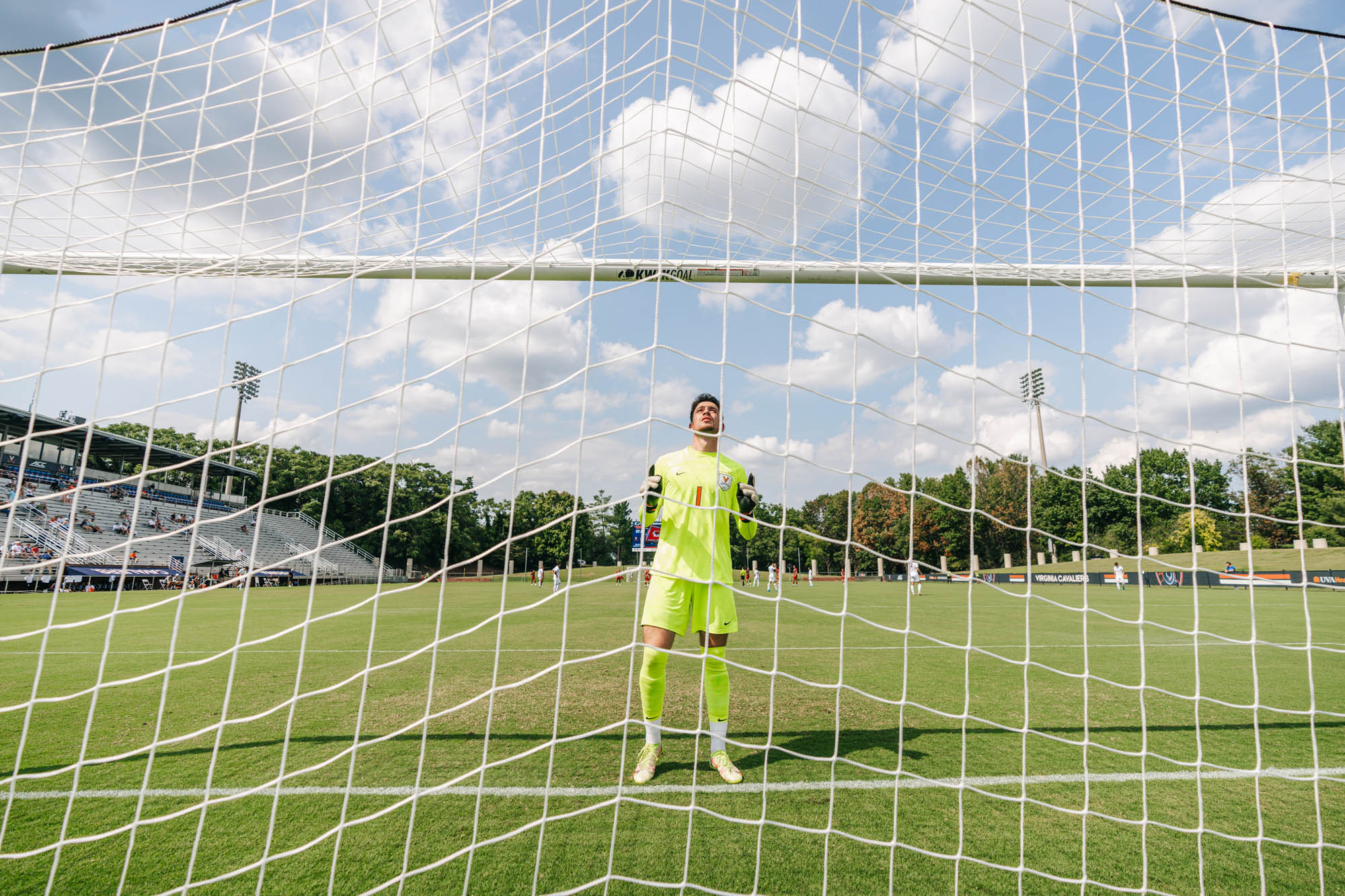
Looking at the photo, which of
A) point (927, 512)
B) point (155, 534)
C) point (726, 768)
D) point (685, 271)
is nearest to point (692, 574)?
point (726, 768)

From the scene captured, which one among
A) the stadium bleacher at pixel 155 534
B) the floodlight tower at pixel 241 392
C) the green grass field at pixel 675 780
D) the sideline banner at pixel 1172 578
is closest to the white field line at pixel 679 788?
the green grass field at pixel 675 780

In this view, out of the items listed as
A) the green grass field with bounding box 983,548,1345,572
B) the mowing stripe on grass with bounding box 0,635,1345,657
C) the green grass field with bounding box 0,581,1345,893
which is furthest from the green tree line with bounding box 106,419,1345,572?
the green grass field with bounding box 0,581,1345,893

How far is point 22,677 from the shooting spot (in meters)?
5.30

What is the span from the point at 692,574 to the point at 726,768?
93 cm

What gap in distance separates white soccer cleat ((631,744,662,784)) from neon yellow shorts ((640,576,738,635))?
0.57m

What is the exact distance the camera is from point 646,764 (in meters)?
2.97

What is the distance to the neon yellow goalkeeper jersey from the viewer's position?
3.19 meters

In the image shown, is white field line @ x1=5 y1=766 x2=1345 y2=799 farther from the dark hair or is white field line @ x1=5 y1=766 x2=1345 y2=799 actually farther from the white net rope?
the dark hair

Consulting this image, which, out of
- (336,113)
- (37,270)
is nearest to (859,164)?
(336,113)

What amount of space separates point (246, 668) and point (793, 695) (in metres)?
4.97

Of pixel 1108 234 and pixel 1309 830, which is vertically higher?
pixel 1108 234

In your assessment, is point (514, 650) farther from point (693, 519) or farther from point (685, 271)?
point (685, 271)

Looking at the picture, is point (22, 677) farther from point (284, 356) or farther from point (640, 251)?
point (640, 251)

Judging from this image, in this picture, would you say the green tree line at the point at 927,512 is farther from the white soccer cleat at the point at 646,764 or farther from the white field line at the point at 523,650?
the white soccer cleat at the point at 646,764
